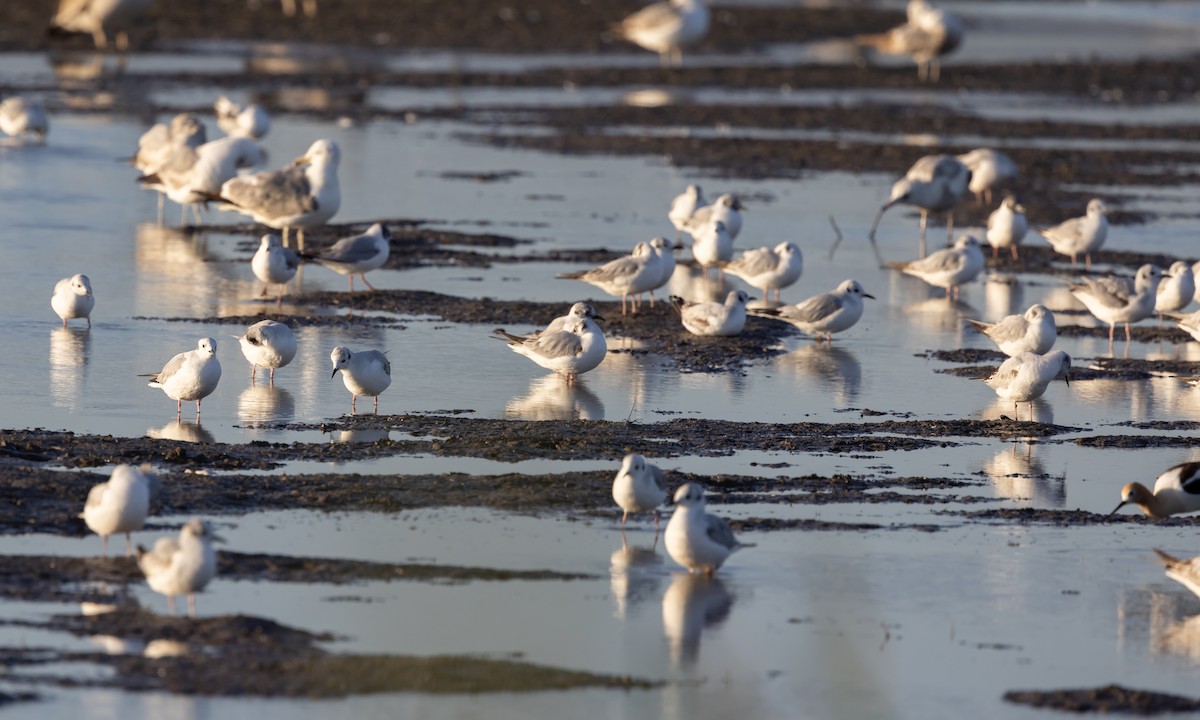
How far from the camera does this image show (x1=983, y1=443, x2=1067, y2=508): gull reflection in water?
10.6 m

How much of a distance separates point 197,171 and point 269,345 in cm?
827

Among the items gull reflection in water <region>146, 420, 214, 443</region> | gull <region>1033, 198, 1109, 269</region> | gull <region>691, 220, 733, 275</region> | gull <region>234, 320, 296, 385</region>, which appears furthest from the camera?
gull <region>1033, 198, 1109, 269</region>

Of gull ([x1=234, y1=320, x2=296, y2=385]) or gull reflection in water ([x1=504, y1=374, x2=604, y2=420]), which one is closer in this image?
gull reflection in water ([x1=504, y1=374, x2=604, y2=420])

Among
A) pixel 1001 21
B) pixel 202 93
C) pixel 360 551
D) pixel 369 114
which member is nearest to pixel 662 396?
pixel 360 551

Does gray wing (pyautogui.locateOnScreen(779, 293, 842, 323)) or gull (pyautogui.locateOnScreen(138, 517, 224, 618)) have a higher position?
gray wing (pyautogui.locateOnScreen(779, 293, 842, 323))

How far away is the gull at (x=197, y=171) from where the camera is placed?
2025cm

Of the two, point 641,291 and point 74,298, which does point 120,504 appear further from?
point 641,291

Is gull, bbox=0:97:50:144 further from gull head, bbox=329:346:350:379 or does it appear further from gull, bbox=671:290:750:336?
gull head, bbox=329:346:350:379

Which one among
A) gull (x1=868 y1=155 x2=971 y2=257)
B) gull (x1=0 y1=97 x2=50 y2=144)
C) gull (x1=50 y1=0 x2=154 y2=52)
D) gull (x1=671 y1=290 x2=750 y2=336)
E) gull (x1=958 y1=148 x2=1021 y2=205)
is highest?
gull (x1=50 y1=0 x2=154 y2=52)

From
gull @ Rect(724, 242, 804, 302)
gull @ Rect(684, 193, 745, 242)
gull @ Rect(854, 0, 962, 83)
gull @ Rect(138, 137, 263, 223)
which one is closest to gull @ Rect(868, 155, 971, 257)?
gull @ Rect(684, 193, 745, 242)

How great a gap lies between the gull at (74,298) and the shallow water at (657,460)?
0.83 feet

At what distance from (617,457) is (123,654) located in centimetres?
405

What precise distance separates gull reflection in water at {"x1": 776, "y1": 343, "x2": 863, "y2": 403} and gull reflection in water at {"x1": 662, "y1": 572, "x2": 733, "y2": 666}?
4226 millimetres

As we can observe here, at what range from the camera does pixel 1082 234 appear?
62.8 ft
